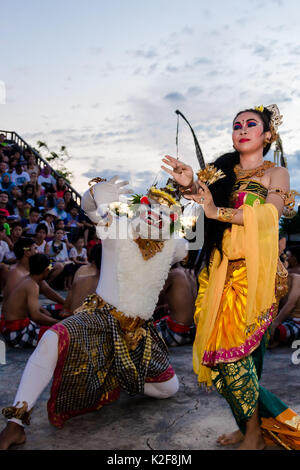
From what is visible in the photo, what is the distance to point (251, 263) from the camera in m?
2.18

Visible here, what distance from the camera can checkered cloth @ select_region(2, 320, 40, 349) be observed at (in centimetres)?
439

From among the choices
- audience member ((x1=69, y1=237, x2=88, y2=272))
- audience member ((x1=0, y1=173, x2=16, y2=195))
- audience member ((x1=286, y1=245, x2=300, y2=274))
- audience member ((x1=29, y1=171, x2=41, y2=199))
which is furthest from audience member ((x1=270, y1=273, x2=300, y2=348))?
audience member ((x1=29, y1=171, x2=41, y2=199))

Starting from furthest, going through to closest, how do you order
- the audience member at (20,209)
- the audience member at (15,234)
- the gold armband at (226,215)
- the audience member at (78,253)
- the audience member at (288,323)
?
the audience member at (20,209) < the audience member at (78,253) < the audience member at (15,234) < the audience member at (288,323) < the gold armband at (226,215)

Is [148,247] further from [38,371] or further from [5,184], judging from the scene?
[5,184]

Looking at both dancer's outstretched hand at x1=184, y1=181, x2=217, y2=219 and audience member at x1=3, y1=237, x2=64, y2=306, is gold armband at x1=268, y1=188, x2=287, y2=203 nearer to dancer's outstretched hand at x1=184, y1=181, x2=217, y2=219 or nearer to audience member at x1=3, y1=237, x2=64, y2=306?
dancer's outstretched hand at x1=184, y1=181, x2=217, y2=219

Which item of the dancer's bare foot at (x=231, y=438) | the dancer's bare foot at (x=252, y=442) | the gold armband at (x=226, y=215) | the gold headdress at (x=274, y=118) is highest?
the gold headdress at (x=274, y=118)

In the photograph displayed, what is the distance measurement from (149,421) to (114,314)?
0.73 meters

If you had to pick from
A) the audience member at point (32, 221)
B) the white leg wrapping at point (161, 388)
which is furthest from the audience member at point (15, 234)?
the white leg wrapping at point (161, 388)

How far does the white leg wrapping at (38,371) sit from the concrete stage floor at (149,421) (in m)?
0.27

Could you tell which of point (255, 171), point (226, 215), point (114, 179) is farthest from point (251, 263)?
point (114, 179)

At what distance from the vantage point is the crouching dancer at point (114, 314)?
2635mm

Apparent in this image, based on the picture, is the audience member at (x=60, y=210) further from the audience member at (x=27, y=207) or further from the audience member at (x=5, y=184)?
the audience member at (x=5, y=184)

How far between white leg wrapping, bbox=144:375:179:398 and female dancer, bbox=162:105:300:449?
2.36 ft
